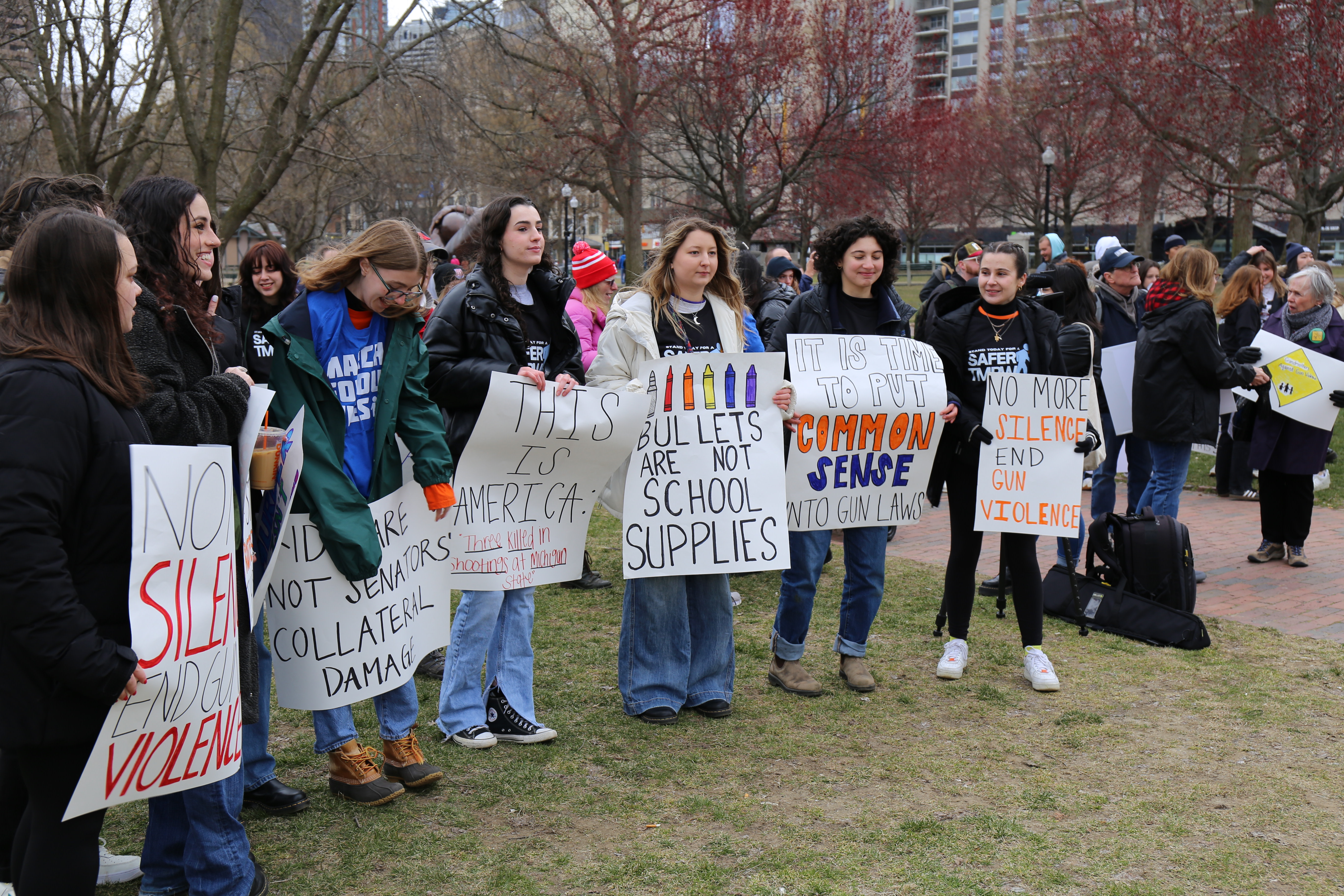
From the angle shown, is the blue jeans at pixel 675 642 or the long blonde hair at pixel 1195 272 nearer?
the blue jeans at pixel 675 642

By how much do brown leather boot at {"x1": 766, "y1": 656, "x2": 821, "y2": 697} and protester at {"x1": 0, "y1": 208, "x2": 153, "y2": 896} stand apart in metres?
3.18

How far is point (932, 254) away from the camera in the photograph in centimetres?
8188

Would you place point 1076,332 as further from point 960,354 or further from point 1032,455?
point 960,354

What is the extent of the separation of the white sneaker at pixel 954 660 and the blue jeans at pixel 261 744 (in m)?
3.08

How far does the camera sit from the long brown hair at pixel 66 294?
254cm

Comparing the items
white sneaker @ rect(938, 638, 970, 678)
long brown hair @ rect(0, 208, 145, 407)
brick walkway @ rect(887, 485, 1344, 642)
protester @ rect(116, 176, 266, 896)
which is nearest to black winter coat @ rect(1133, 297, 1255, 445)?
brick walkway @ rect(887, 485, 1344, 642)

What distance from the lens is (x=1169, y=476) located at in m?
7.10

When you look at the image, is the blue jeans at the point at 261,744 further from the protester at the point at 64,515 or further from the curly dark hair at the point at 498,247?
the curly dark hair at the point at 498,247

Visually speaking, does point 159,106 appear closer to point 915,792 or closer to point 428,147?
point 428,147

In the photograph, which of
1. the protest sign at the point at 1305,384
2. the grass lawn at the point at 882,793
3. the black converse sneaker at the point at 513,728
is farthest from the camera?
the protest sign at the point at 1305,384

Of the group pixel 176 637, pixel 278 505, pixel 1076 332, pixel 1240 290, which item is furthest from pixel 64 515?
pixel 1240 290

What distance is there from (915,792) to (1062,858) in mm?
645

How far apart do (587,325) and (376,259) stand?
297 centimetres

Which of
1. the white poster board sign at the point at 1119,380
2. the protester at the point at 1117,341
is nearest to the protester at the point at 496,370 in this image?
the protester at the point at 1117,341
